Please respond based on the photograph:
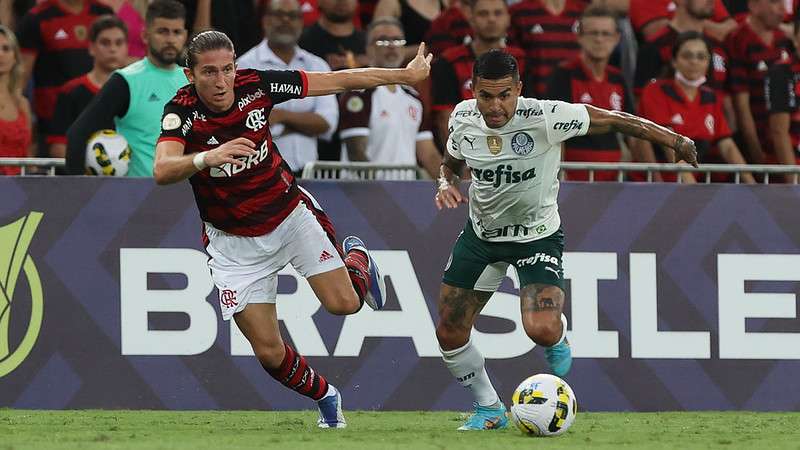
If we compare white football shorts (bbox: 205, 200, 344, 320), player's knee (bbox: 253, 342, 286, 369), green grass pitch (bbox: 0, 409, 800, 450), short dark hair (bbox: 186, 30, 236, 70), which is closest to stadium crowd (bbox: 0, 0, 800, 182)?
green grass pitch (bbox: 0, 409, 800, 450)

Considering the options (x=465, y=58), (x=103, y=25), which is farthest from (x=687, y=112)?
(x=103, y=25)

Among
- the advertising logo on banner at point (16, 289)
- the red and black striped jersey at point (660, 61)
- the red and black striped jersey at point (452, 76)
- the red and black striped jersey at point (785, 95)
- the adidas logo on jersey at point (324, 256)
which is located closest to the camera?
the adidas logo on jersey at point (324, 256)

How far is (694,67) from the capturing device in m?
13.6

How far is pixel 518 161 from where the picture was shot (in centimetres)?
990

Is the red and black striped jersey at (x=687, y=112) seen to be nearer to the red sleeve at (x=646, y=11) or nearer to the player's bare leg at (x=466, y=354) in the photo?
the red sleeve at (x=646, y=11)

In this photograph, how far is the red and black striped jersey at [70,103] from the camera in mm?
12609

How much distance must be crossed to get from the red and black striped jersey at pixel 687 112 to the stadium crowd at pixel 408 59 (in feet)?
0.04

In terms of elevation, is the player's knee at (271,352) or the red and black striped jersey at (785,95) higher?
the red and black striped jersey at (785,95)

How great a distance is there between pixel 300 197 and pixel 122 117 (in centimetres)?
233

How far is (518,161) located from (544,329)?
123cm

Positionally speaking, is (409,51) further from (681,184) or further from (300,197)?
(300,197)

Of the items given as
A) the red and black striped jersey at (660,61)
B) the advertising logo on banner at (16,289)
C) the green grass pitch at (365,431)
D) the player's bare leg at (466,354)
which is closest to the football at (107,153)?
the advertising logo on banner at (16,289)

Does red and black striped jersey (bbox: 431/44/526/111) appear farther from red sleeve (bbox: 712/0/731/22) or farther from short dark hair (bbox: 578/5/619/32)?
red sleeve (bbox: 712/0/731/22)

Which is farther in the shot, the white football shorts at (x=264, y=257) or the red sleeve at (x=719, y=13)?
the red sleeve at (x=719, y=13)
